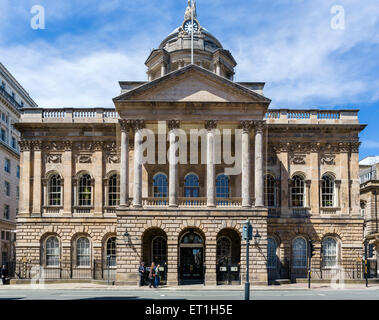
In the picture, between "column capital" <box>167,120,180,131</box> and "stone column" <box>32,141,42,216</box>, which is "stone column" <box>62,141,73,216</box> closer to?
"stone column" <box>32,141,42,216</box>

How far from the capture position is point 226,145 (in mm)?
34812

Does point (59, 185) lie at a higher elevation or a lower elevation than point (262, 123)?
lower

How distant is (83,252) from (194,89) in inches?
598

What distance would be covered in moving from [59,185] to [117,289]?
490 inches

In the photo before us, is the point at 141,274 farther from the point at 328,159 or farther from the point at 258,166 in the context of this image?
the point at 328,159

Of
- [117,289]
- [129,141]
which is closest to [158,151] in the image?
[129,141]

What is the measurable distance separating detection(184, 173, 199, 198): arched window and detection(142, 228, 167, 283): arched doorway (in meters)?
3.89

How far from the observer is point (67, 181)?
37312mm

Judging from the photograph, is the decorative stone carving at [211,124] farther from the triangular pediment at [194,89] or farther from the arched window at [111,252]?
the arched window at [111,252]

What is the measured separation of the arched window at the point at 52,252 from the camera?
36.8 metres

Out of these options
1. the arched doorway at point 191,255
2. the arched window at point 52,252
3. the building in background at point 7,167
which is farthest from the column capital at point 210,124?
the building in background at point 7,167

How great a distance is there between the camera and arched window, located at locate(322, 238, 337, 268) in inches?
1449
